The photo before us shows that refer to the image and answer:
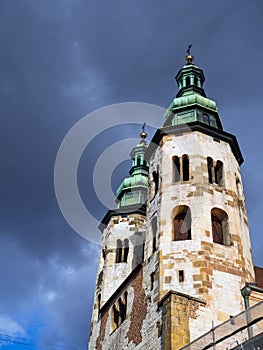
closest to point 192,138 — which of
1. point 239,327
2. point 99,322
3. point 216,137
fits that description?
point 216,137

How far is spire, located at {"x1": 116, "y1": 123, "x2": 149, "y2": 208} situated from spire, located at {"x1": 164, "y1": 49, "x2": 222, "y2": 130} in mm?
7136

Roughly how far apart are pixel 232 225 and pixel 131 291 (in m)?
5.50

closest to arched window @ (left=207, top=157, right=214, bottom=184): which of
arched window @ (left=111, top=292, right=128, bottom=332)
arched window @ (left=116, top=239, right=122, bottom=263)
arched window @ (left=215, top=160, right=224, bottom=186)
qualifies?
arched window @ (left=215, top=160, right=224, bottom=186)

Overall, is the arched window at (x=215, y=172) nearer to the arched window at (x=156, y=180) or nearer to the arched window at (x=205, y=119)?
the arched window at (x=156, y=180)

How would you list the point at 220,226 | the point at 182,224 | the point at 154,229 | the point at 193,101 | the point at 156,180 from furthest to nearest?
the point at 193,101 < the point at 156,180 < the point at 154,229 < the point at 220,226 < the point at 182,224

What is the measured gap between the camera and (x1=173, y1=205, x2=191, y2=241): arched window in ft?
74.5

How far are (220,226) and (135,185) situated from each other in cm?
1442

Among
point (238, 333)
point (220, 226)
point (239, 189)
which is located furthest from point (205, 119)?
point (238, 333)

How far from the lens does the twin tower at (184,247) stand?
19625 millimetres

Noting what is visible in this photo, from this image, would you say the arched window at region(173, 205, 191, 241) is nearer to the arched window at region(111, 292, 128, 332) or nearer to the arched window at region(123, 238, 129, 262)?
the arched window at region(111, 292, 128, 332)

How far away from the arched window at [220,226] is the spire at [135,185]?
39.3 feet

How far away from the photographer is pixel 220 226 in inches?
924

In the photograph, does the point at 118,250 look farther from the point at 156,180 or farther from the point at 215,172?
the point at 215,172

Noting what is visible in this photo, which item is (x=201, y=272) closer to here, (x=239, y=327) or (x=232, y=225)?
(x=232, y=225)
